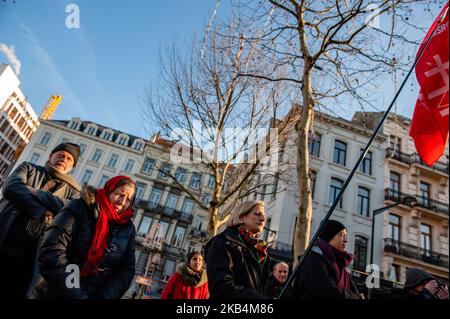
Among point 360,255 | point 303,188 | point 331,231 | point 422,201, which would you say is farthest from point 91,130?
point 331,231

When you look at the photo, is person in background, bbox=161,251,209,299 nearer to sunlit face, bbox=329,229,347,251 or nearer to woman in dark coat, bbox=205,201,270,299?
woman in dark coat, bbox=205,201,270,299

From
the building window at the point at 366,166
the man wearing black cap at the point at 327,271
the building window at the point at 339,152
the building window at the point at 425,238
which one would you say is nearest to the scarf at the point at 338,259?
the man wearing black cap at the point at 327,271

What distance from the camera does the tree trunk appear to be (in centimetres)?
511

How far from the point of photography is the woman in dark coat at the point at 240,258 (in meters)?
1.80

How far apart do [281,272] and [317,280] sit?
6.59 ft

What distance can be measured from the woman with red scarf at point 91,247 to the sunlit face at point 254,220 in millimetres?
963

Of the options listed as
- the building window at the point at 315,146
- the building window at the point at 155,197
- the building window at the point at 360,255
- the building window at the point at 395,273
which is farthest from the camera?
the building window at the point at 155,197

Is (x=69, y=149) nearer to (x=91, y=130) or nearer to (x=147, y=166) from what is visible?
(x=147, y=166)

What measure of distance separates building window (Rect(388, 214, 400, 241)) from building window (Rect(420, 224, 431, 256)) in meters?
1.64

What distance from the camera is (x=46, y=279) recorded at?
1.74 meters

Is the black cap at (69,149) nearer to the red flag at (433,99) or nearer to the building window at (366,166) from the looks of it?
the red flag at (433,99)
